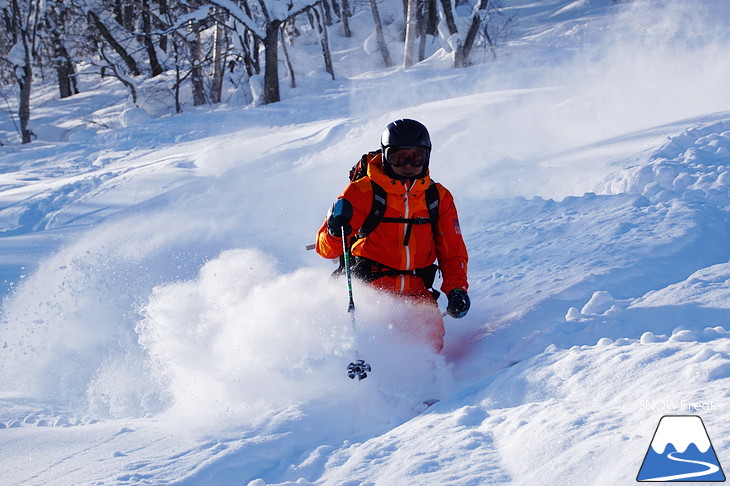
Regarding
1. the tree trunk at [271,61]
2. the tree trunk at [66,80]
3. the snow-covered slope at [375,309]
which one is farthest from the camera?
the tree trunk at [66,80]

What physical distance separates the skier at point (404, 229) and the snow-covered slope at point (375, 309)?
0.24 m

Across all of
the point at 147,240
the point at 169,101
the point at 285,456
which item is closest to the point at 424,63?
the point at 169,101

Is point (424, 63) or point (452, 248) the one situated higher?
point (424, 63)

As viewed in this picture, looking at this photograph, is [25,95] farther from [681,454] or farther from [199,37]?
[681,454]

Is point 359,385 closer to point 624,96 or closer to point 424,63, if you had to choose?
point 624,96

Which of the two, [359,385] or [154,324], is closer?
[359,385]

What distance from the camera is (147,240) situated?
8.57 metres

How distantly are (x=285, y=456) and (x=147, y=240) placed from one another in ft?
19.1

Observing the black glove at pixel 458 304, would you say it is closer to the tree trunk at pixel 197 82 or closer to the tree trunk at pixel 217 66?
the tree trunk at pixel 217 66

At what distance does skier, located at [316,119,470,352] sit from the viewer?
4637 millimetres

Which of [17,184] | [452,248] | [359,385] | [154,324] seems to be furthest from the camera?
[17,184]

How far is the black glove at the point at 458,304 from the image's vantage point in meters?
4.59

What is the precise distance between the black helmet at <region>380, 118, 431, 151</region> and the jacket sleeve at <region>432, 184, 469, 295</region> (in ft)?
1.59

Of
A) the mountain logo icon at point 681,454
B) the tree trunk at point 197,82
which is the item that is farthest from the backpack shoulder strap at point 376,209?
the tree trunk at point 197,82
